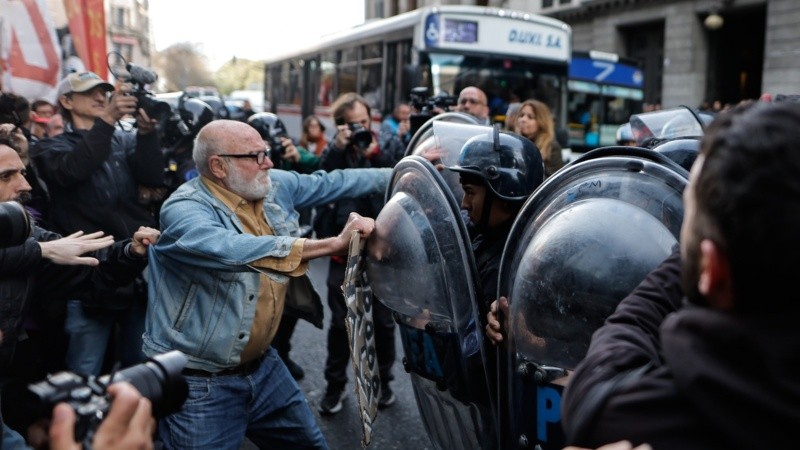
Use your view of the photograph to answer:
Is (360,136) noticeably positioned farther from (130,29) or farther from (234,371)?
(130,29)

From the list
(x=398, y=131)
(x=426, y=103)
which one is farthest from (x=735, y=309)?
(x=398, y=131)

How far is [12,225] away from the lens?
199cm

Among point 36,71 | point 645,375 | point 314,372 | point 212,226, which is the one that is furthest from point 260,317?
point 36,71

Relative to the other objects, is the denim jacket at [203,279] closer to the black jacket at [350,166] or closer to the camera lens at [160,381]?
the camera lens at [160,381]

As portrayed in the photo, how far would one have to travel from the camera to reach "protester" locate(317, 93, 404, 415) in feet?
15.3

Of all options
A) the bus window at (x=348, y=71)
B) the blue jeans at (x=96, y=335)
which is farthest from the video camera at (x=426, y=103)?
the bus window at (x=348, y=71)

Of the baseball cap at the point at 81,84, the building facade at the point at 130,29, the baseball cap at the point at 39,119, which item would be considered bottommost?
the baseball cap at the point at 39,119

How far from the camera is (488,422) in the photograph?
2.36 meters

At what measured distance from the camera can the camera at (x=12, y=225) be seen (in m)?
1.97

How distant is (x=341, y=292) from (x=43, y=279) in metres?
1.98

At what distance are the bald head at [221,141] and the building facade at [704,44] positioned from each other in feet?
51.9

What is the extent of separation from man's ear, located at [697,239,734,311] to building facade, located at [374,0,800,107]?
667 inches

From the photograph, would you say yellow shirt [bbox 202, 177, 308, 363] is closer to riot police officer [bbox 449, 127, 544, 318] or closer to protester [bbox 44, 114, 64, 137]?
riot police officer [bbox 449, 127, 544, 318]

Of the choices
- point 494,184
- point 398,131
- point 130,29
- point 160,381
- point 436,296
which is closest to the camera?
point 160,381
